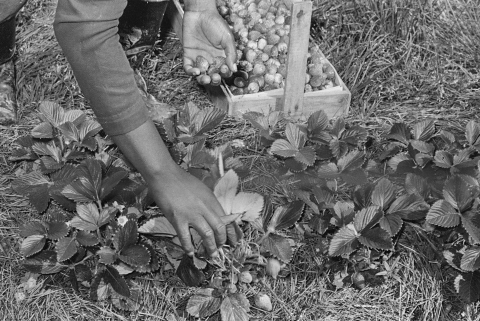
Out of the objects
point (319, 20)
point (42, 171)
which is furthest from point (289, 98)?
point (42, 171)

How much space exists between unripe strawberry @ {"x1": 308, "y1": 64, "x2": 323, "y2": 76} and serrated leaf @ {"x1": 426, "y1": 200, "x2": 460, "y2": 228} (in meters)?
0.91

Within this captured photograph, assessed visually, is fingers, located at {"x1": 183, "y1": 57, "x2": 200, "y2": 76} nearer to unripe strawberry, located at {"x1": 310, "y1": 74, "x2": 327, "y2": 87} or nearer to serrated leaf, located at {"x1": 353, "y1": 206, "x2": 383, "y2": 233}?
unripe strawberry, located at {"x1": 310, "y1": 74, "x2": 327, "y2": 87}

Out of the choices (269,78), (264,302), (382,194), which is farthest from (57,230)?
(269,78)

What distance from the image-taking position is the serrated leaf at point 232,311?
184 centimetres

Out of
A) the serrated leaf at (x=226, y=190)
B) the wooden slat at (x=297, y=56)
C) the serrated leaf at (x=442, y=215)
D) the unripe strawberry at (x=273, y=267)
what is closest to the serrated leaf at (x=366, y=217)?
the serrated leaf at (x=442, y=215)

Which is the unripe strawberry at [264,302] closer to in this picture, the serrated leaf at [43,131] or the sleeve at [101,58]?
the sleeve at [101,58]

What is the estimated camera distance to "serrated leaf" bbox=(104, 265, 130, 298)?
186 cm

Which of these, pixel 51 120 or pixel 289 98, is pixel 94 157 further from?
pixel 289 98

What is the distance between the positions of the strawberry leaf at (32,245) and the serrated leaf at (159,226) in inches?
12.1

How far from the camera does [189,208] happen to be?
5.40 ft

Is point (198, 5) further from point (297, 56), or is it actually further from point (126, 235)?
point (126, 235)

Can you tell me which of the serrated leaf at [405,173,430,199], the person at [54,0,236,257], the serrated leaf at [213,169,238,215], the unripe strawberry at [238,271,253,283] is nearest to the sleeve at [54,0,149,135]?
the person at [54,0,236,257]

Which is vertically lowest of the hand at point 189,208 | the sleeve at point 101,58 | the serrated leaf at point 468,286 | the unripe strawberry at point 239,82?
the serrated leaf at point 468,286

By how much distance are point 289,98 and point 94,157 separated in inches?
28.8
